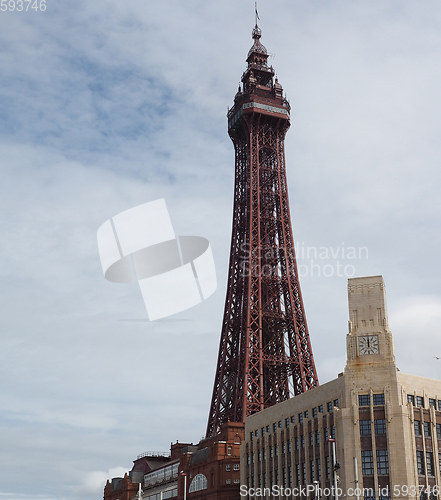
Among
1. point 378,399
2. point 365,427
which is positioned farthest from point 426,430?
point 365,427

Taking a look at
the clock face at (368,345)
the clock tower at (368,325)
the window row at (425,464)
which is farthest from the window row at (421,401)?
the clock face at (368,345)

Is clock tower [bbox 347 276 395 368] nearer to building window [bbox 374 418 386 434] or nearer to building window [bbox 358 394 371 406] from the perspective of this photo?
building window [bbox 358 394 371 406]

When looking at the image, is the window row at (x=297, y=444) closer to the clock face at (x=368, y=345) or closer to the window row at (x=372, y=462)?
→ the window row at (x=372, y=462)

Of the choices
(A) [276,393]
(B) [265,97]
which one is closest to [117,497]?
(A) [276,393]

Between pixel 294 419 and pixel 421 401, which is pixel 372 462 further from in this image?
pixel 294 419

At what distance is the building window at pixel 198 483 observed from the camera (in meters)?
101

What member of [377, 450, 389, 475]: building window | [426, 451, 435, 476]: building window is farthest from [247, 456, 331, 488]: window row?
[426, 451, 435, 476]: building window

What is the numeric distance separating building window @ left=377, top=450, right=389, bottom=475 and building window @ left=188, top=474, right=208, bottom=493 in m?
33.5

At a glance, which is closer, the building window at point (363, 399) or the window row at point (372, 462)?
the window row at point (372, 462)

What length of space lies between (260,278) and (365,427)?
180 feet

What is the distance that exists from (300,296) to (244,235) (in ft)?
52.7

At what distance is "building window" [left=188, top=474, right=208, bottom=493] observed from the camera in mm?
101188

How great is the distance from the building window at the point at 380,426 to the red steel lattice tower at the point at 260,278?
3878 centimetres

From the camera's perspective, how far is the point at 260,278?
128250mm
